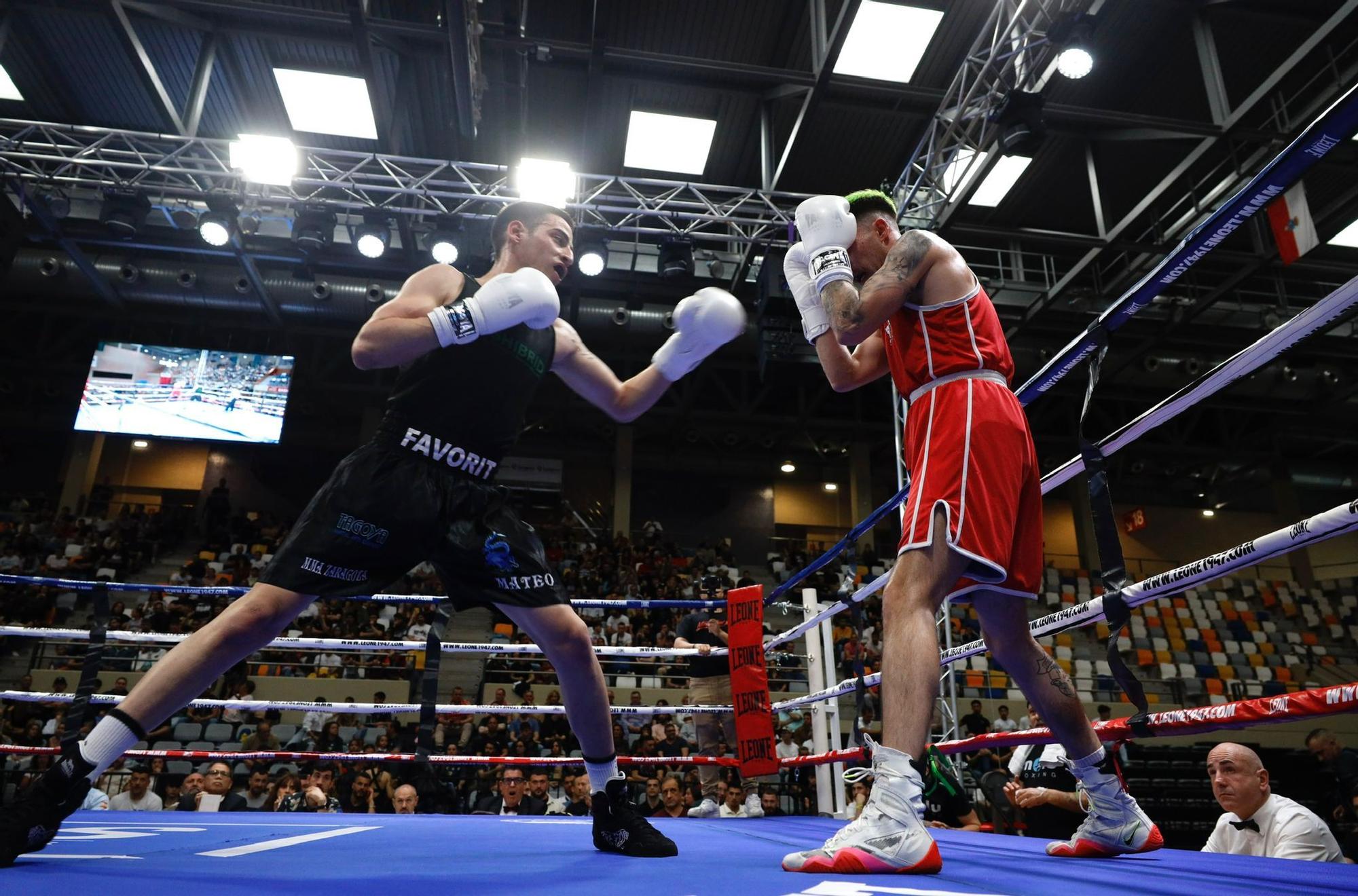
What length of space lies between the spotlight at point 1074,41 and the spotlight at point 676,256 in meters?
3.26

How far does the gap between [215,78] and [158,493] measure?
34.2 ft

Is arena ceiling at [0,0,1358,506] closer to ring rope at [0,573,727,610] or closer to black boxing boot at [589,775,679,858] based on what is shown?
ring rope at [0,573,727,610]

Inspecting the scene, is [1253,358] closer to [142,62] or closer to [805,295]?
[805,295]

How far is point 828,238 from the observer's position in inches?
63.3

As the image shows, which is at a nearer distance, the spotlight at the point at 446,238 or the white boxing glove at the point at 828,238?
the white boxing glove at the point at 828,238

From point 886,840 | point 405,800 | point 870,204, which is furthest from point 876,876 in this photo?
point 405,800

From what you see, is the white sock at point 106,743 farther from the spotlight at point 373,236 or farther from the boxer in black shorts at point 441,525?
the spotlight at point 373,236

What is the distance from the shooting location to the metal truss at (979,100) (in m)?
5.61

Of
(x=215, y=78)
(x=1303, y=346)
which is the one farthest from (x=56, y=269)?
(x=1303, y=346)

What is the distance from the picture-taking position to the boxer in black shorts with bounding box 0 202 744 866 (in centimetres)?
144

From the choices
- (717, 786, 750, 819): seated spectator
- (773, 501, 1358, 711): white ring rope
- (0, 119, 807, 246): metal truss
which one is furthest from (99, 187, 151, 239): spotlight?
(773, 501, 1358, 711): white ring rope

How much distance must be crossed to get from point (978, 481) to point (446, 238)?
23.1 feet

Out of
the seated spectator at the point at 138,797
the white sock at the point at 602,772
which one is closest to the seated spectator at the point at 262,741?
the seated spectator at the point at 138,797

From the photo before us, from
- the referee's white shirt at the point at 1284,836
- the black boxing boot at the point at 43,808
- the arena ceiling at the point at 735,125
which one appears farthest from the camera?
the arena ceiling at the point at 735,125
